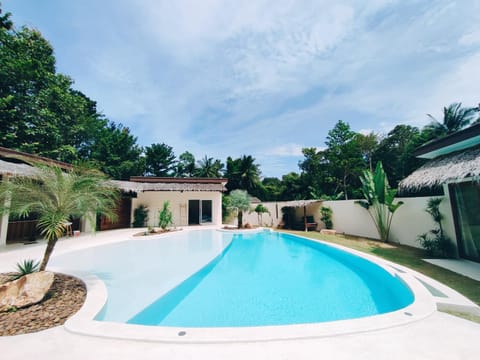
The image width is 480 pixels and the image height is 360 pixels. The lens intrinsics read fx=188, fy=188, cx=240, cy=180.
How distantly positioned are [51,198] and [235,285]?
16.1 ft

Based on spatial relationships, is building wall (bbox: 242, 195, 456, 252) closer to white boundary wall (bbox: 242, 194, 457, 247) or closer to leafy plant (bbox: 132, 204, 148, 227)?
white boundary wall (bbox: 242, 194, 457, 247)

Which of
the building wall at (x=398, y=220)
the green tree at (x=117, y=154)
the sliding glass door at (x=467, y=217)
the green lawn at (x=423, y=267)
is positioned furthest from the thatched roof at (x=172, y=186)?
the sliding glass door at (x=467, y=217)

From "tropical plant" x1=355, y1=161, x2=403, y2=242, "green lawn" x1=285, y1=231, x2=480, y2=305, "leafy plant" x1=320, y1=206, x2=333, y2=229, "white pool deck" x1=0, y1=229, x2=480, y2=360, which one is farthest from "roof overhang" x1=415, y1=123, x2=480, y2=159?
"leafy plant" x1=320, y1=206, x2=333, y2=229

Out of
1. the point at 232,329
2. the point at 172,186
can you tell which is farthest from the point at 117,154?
the point at 232,329

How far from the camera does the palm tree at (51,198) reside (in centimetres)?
384

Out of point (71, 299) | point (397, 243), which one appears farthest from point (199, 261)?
point (397, 243)

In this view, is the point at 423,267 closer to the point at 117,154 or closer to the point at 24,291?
the point at 24,291

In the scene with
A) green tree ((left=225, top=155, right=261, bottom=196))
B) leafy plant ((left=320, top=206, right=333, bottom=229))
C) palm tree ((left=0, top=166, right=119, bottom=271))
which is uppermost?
green tree ((left=225, top=155, right=261, bottom=196))

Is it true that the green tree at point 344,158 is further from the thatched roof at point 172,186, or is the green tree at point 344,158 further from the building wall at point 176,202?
the building wall at point 176,202

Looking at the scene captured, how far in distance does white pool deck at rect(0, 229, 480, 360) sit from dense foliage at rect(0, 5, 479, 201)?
62.0ft

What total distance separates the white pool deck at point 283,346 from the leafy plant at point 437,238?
5418 mm

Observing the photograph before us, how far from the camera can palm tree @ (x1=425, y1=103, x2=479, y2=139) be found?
1906cm

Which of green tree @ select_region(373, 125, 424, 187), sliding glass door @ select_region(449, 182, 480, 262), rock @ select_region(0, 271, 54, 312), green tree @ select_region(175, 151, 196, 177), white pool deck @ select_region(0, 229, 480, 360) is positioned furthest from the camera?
green tree @ select_region(175, 151, 196, 177)

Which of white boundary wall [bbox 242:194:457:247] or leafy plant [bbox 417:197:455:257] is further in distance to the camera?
white boundary wall [bbox 242:194:457:247]
